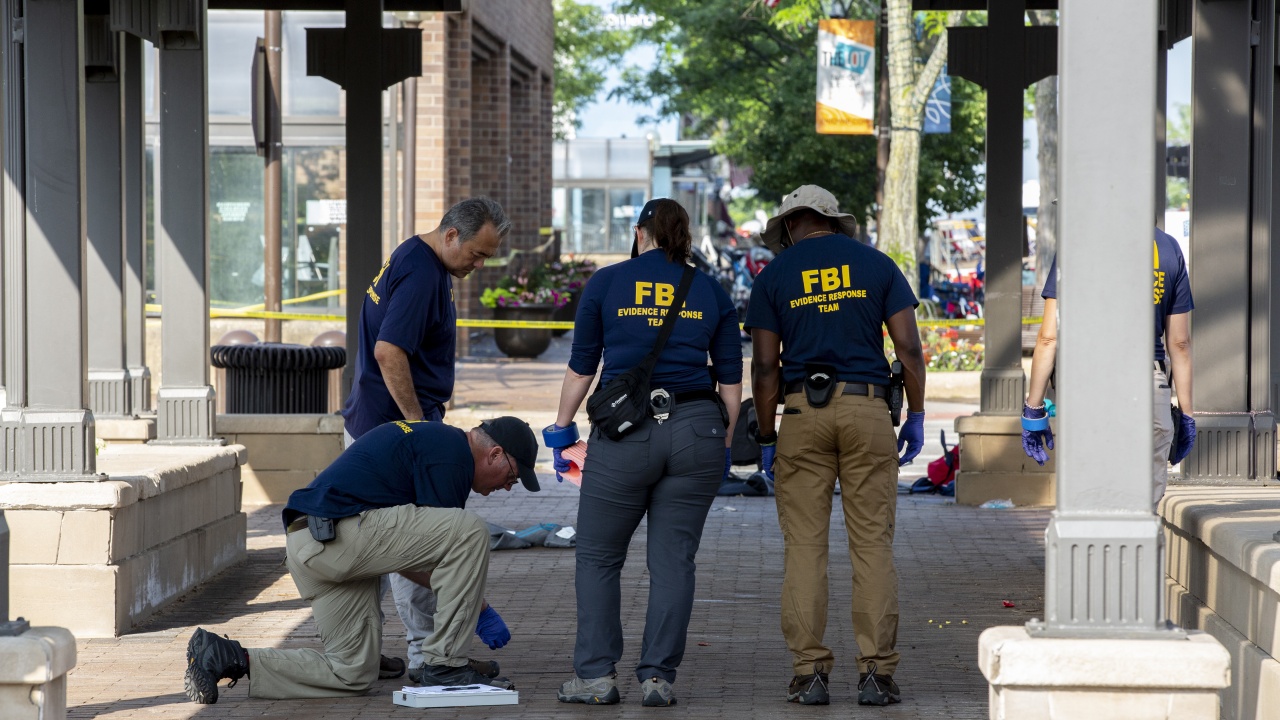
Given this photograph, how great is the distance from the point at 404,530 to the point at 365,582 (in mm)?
387

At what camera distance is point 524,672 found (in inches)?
247

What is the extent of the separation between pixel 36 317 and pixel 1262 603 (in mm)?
5316

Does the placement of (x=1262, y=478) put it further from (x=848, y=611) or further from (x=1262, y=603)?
(x=1262, y=603)

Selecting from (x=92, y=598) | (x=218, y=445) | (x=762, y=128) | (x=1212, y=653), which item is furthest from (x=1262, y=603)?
(x=762, y=128)

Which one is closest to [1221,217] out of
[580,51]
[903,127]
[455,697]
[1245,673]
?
[1245,673]

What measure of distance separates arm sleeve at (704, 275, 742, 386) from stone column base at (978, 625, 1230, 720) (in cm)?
200

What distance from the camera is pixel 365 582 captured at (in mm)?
5824

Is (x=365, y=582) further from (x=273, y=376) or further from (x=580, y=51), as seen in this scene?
(x=580, y=51)

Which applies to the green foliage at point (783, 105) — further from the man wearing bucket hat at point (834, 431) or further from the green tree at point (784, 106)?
the man wearing bucket hat at point (834, 431)

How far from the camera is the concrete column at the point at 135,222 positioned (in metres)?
10.5

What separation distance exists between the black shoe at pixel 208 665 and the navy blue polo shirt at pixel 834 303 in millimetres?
2382

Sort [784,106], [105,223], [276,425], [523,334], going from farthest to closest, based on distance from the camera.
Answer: [784,106] < [523,334] < [276,425] < [105,223]

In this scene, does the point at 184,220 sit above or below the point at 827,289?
above

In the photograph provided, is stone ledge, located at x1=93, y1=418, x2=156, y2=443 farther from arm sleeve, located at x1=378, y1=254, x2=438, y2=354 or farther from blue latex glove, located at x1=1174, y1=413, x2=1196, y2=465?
blue latex glove, located at x1=1174, y1=413, x2=1196, y2=465
